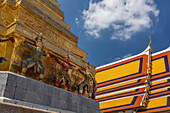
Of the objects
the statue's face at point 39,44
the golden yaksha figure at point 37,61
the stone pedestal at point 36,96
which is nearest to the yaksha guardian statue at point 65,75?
the stone pedestal at point 36,96

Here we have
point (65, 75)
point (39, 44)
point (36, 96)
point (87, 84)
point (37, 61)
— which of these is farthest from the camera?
point (87, 84)

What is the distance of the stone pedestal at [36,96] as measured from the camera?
4918mm

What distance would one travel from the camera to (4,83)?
4.88m

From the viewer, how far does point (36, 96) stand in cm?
564

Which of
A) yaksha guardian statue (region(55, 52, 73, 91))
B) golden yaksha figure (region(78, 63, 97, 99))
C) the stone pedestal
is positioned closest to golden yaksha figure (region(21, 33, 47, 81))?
the stone pedestal

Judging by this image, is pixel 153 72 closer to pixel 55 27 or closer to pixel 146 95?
pixel 146 95

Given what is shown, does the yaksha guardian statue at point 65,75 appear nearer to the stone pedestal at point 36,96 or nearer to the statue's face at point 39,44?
the stone pedestal at point 36,96

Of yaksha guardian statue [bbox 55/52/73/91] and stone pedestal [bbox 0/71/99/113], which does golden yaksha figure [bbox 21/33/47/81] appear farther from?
yaksha guardian statue [bbox 55/52/73/91]

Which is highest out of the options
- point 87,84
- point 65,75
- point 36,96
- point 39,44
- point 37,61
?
point 39,44

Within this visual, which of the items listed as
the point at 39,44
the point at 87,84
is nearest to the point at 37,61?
the point at 39,44

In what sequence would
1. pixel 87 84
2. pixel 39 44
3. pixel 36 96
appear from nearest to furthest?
1. pixel 36 96
2. pixel 39 44
3. pixel 87 84

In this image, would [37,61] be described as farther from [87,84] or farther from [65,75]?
[87,84]

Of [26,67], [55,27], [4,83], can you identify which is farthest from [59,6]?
[4,83]

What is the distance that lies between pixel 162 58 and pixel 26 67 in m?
17.4
